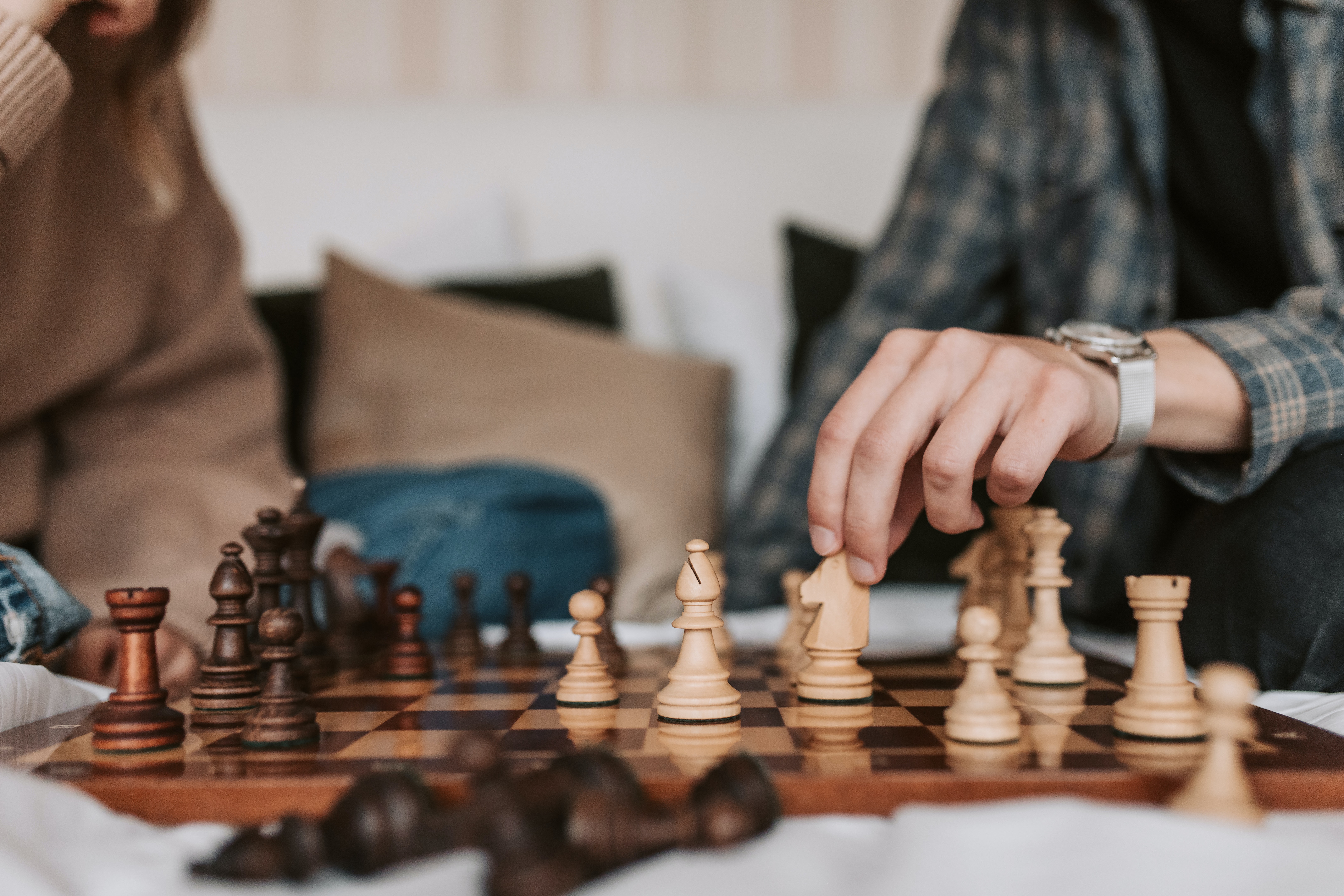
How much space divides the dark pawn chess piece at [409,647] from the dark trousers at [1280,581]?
2.97ft

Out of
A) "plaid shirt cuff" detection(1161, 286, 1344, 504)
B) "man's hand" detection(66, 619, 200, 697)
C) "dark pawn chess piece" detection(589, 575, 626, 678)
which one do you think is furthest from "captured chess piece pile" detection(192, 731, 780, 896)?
"plaid shirt cuff" detection(1161, 286, 1344, 504)

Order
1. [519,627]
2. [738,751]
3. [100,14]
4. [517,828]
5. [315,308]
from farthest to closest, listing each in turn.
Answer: [315,308], [519,627], [100,14], [738,751], [517,828]

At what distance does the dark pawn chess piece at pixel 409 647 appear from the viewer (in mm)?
1097

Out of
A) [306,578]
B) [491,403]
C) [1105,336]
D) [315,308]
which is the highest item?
[315,308]

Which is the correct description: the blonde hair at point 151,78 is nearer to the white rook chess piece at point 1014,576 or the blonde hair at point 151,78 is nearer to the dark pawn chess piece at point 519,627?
the dark pawn chess piece at point 519,627

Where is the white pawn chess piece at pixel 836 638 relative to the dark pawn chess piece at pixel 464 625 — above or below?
above

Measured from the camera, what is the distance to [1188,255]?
1.59 metres

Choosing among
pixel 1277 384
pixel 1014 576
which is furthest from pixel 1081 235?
pixel 1014 576

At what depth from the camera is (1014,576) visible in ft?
3.83

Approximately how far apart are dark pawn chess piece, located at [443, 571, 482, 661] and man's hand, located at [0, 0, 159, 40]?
754 mm

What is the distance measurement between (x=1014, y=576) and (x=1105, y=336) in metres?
0.30

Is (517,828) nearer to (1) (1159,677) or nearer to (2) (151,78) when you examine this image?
(1) (1159,677)

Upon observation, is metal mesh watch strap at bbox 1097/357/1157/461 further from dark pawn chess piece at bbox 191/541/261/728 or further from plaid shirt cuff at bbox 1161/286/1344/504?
dark pawn chess piece at bbox 191/541/261/728

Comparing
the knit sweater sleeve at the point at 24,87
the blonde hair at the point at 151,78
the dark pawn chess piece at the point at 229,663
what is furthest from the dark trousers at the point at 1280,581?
the blonde hair at the point at 151,78
